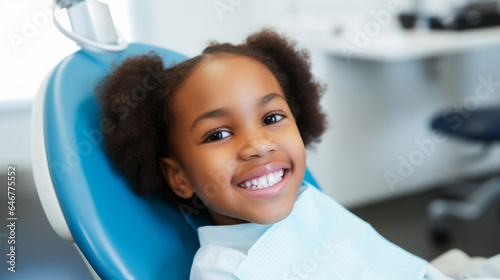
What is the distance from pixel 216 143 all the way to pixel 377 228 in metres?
1.80

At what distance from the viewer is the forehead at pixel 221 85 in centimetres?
82

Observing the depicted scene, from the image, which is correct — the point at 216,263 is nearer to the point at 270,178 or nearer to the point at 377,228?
the point at 270,178

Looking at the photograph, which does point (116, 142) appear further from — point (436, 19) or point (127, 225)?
point (436, 19)

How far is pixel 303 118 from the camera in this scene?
3.54 ft

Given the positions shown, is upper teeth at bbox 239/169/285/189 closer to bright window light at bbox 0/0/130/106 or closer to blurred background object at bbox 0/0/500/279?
blurred background object at bbox 0/0/500/279

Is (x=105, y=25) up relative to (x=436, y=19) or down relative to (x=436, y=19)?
up

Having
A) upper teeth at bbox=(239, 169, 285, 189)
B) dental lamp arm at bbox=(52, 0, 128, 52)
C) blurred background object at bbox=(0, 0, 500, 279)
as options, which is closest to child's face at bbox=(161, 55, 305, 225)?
upper teeth at bbox=(239, 169, 285, 189)

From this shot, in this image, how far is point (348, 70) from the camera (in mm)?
2465

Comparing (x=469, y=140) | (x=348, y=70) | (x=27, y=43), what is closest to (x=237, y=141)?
(x=469, y=140)

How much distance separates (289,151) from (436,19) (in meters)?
1.89

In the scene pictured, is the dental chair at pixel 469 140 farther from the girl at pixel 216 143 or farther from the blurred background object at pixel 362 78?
the girl at pixel 216 143

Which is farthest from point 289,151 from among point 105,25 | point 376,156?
point 376,156

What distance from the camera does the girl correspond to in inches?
31.7

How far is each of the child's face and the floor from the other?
70 centimetres
